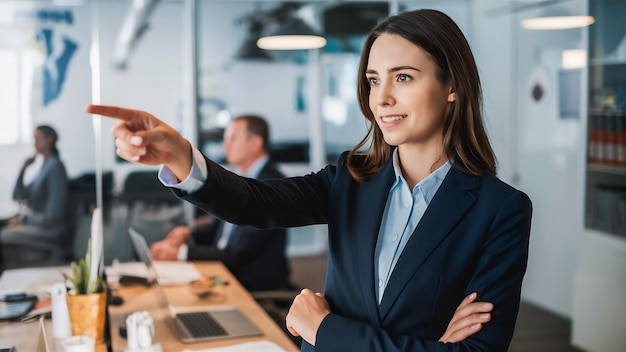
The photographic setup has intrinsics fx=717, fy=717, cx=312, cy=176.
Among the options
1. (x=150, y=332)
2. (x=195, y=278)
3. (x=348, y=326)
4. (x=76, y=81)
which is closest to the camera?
(x=348, y=326)

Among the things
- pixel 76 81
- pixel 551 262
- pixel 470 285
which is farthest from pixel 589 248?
pixel 76 81

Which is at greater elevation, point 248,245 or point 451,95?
point 451,95

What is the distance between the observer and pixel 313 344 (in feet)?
5.17

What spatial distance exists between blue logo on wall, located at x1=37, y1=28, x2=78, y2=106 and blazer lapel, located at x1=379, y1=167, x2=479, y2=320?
5.11 meters

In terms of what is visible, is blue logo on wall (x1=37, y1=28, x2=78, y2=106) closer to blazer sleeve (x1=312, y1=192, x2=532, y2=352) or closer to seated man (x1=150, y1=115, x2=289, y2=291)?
seated man (x1=150, y1=115, x2=289, y2=291)

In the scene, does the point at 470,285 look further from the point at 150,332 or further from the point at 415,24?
the point at 150,332

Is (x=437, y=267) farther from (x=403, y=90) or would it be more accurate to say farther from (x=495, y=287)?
(x=403, y=90)

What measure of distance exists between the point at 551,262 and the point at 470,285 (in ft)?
13.5

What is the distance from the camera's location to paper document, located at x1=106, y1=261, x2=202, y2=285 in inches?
149

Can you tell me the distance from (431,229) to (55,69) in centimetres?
519

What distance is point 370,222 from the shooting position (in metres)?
1.62

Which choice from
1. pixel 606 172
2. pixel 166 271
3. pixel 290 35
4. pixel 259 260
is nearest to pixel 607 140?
pixel 606 172

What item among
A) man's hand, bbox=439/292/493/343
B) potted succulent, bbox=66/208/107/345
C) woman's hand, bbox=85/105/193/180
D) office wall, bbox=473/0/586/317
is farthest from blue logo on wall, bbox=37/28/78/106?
man's hand, bbox=439/292/493/343

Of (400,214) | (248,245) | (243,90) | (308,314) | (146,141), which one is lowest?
(248,245)
